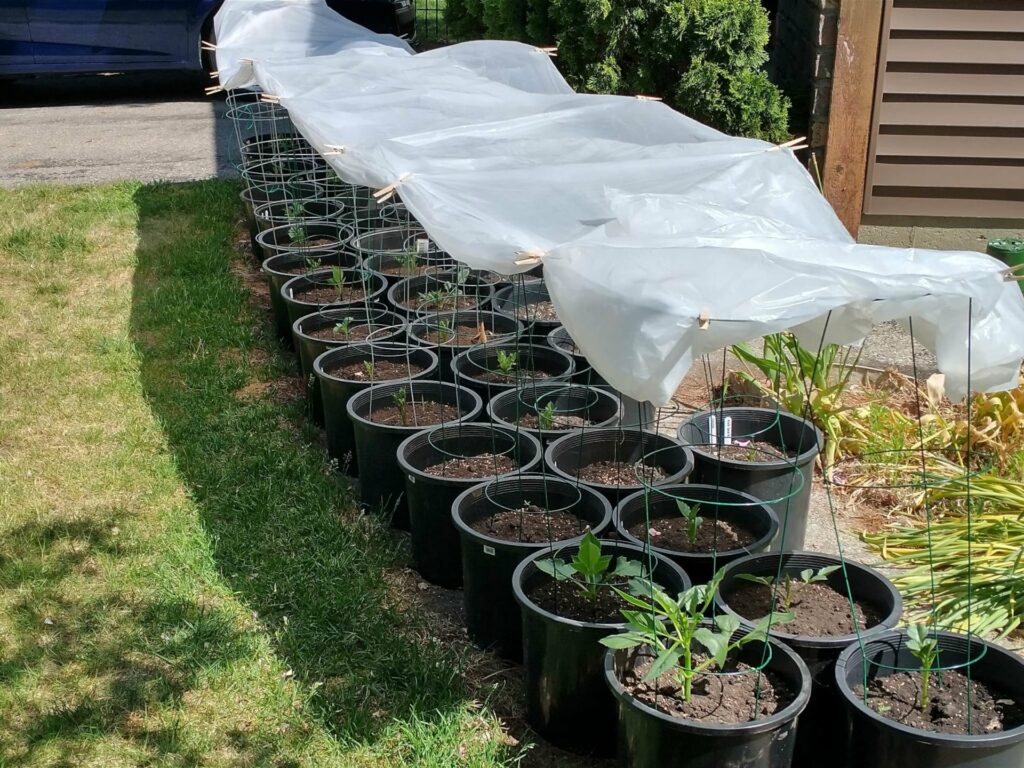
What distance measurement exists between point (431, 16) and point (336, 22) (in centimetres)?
837

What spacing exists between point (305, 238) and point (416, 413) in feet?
7.98

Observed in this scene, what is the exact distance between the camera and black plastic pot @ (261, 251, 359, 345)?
19.2ft

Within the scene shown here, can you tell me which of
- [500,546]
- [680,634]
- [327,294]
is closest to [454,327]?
[327,294]

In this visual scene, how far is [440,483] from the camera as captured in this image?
12.1ft

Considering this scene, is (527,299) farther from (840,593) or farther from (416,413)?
(840,593)

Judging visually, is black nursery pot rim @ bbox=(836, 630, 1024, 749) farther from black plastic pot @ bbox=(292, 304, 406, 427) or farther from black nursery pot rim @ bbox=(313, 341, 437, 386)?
black plastic pot @ bbox=(292, 304, 406, 427)

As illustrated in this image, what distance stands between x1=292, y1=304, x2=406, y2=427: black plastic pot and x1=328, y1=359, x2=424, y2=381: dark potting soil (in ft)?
0.36

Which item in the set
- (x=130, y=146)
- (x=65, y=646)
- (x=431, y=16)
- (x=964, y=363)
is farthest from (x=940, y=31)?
(x=431, y=16)

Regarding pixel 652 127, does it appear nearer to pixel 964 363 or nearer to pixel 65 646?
pixel 964 363

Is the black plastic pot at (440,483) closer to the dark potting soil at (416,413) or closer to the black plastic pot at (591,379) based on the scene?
the dark potting soil at (416,413)

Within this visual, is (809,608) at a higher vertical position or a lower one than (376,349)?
lower

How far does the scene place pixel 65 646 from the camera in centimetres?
347

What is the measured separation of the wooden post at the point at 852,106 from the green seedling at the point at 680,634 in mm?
4044

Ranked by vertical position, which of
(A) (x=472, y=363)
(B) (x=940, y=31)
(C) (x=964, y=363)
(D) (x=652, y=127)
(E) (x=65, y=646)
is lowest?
(E) (x=65, y=646)
